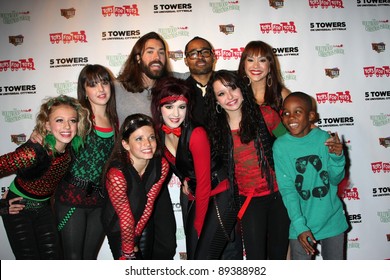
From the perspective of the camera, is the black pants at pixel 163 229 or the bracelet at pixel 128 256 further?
the black pants at pixel 163 229

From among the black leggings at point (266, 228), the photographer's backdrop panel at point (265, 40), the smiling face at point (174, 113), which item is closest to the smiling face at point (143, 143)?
the smiling face at point (174, 113)

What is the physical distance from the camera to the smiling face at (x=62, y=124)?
2.35 metres

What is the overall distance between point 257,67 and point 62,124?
5.33 ft

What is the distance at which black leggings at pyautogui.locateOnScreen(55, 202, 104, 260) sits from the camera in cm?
246

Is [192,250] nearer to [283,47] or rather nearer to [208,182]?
[208,182]

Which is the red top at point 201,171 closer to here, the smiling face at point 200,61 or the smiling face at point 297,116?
the smiling face at point 297,116

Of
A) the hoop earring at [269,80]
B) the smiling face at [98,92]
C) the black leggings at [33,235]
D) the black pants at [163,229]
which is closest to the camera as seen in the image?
the black leggings at [33,235]

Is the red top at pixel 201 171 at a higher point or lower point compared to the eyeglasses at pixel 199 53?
lower

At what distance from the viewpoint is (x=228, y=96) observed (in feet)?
7.67

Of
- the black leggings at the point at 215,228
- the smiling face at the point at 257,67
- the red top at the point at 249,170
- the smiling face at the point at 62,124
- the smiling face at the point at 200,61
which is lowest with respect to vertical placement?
the black leggings at the point at 215,228

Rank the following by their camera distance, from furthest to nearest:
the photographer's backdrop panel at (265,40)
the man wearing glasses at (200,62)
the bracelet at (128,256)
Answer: the photographer's backdrop panel at (265,40) < the man wearing glasses at (200,62) < the bracelet at (128,256)

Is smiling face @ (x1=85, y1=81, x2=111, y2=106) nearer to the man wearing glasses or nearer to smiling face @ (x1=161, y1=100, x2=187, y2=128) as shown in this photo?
smiling face @ (x1=161, y1=100, x2=187, y2=128)

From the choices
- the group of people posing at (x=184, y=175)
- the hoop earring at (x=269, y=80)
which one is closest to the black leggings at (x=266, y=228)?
the group of people posing at (x=184, y=175)

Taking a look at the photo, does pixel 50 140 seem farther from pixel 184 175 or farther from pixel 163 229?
pixel 163 229
